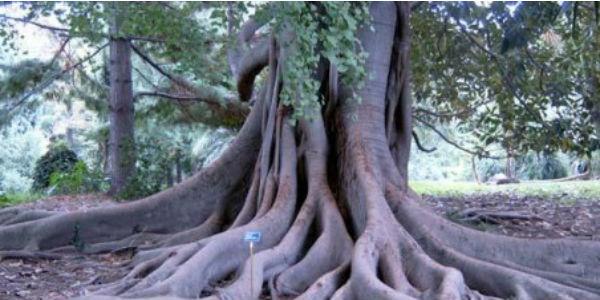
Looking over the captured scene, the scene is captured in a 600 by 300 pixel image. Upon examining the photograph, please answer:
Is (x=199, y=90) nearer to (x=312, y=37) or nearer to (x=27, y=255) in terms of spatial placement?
(x=27, y=255)

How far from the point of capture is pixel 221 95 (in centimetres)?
Answer: 1505

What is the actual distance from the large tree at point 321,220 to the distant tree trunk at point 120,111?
174 inches

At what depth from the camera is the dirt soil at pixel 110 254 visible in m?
6.29

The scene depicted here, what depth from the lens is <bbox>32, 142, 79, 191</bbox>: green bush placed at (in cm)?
2016

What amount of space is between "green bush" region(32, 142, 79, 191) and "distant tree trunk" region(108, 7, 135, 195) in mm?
6574

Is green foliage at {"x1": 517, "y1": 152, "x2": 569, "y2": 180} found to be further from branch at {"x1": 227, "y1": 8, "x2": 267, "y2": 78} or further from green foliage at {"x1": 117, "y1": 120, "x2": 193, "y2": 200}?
branch at {"x1": 227, "y1": 8, "x2": 267, "y2": 78}

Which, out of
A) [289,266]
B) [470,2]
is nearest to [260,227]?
[289,266]

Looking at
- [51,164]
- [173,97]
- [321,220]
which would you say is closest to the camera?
[321,220]

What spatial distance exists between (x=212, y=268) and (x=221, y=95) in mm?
9453

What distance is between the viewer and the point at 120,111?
46.0 ft

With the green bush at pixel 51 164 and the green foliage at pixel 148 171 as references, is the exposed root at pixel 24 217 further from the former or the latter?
the green bush at pixel 51 164

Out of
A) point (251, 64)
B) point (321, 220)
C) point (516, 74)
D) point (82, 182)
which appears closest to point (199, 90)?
point (82, 182)

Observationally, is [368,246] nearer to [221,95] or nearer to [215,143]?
[221,95]

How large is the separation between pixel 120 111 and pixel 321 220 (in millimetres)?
8225
